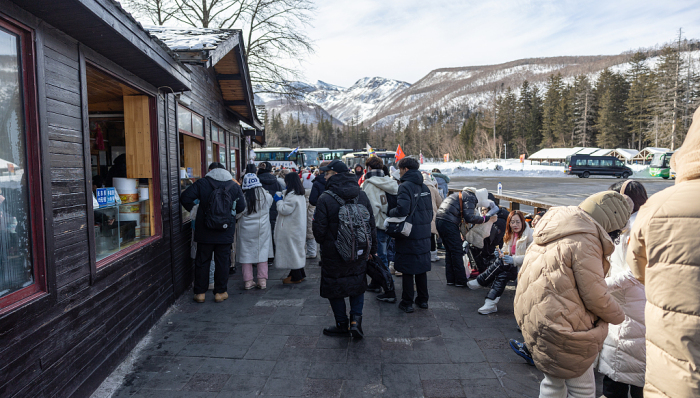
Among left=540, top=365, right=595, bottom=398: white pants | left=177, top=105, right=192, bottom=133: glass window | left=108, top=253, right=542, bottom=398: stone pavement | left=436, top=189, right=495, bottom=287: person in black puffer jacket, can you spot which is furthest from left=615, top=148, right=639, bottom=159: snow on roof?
left=540, top=365, right=595, bottom=398: white pants

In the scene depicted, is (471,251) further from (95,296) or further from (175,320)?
(95,296)

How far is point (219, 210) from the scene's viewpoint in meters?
5.08

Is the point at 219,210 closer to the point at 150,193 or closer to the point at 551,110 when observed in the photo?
the point at 150,193

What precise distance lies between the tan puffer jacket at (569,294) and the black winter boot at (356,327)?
1.98 meters

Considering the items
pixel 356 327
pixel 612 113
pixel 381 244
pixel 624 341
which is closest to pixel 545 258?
pixel 624 341

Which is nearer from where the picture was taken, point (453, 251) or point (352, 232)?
point (352, 232)

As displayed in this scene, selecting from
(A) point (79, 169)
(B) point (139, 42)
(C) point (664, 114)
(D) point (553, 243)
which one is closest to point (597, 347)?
(D) point (553, 243)

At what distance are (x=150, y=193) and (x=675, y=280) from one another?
4893 millimetres

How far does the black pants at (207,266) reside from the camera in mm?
5293

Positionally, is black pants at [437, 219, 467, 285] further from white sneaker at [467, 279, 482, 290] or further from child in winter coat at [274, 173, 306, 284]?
child in winter coat at [274, 173, 306, 284]

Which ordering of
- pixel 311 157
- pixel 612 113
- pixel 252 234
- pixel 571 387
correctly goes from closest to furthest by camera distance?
pixel 571 387 → pixel 252 234 → pixel 311 157 → pixel 612 113

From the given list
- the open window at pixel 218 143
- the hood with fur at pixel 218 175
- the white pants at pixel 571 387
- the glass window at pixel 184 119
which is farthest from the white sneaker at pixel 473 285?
the open window at pixel 218 143

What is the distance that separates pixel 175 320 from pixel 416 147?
109169 mm

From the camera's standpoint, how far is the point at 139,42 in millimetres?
3400
